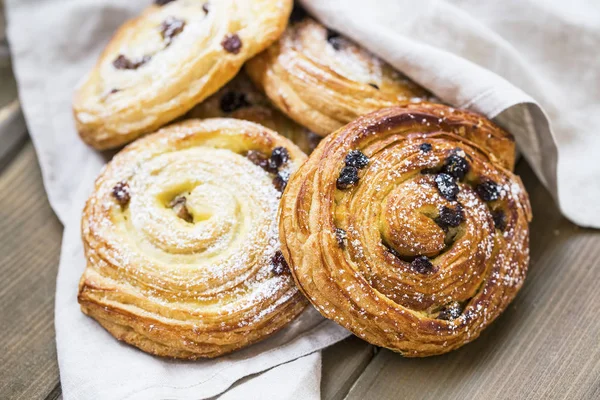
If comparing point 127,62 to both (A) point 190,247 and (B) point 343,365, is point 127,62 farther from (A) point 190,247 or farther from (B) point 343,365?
(B) point 343,365

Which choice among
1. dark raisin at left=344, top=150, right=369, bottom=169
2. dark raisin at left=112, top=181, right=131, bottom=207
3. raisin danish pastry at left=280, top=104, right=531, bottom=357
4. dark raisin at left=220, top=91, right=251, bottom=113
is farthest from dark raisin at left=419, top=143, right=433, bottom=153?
dark raisin at left=112, top=181, right=131, bottom=207

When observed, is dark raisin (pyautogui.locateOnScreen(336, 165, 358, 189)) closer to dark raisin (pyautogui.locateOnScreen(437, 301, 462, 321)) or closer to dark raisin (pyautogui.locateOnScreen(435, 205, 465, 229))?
dark raisin (pyautogui.locateOnScreen(435, 205, 465, 229))

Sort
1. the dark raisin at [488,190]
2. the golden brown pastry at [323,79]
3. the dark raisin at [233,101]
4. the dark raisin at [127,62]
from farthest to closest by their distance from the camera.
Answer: the dark raisin at [233,101] < the dark raisin at [127,62] < the golden brown pastry at [323,79] < the dark raisin at [488,190]

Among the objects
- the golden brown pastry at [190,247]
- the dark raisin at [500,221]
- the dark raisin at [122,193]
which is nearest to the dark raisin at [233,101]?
the golden brown pastry at [190,247]

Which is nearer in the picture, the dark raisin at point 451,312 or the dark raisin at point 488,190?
the dark raisin at point 451,312

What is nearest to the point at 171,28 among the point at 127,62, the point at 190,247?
the point at 127,62

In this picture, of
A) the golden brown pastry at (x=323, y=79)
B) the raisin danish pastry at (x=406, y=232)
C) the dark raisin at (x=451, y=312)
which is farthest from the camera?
the golden brown pastry at (x=323, y=79)

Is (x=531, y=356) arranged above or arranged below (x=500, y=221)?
below

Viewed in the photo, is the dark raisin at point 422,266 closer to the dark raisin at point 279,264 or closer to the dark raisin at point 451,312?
the dark raisin at point 451,312
